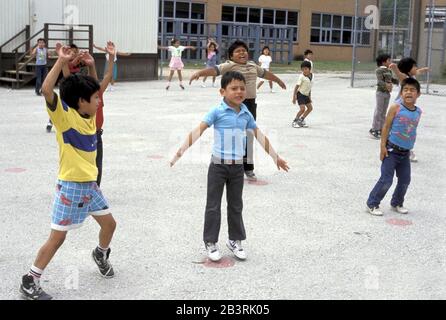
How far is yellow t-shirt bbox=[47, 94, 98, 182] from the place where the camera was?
4.14m

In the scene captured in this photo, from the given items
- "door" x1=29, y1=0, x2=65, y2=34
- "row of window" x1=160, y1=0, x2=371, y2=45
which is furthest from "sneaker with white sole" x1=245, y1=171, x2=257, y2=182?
"row of window" x1=160, y1=0, x2=371, y2=45

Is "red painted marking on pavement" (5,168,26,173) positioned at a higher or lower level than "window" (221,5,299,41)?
lower

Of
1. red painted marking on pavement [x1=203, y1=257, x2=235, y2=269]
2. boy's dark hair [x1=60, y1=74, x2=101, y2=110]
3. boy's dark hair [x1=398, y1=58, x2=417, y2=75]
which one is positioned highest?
boy's dark hair [x1=398, y1=58, x2=417, y2=75]

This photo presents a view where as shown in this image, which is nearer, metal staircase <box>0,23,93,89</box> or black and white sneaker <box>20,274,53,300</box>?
black and white sneaker <box>20,274,53,300</box>

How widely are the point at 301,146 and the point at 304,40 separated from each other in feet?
109

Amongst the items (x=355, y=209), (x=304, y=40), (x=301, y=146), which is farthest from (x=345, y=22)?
(x=355, y=209)

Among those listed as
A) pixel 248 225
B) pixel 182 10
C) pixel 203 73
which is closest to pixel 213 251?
pixel 248 225

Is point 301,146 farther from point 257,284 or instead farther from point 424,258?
point 257,284

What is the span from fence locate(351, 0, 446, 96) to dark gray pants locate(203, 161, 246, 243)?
16342mm

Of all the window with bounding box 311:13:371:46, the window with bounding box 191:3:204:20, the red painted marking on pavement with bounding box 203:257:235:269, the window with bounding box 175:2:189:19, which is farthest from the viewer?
the window with bounding box 311:13:371:46

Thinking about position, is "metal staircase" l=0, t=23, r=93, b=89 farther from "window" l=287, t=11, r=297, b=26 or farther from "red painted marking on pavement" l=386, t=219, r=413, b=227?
"window" l=287, t=11, r=297, b=26

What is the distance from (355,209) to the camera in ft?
21.7

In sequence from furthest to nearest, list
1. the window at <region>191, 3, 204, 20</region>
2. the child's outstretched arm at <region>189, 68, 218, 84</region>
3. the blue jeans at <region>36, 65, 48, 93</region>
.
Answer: the window at <region>191, 3, 204, 20</region> < the blue jeans at <region>36, 65, 48, 93</region> < the child's outstretched arm at <region>189, 68, 218, 84</region>

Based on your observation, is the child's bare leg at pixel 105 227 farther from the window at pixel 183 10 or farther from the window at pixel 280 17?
the window at pixel 280 17
